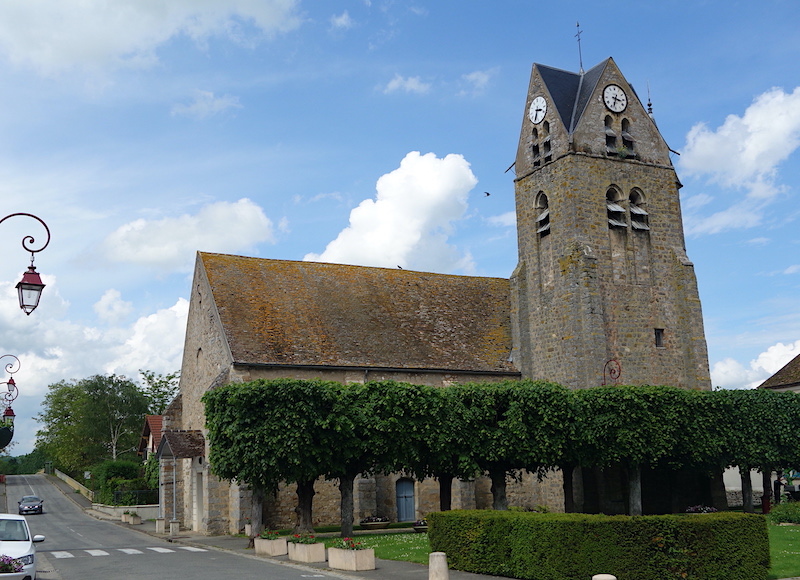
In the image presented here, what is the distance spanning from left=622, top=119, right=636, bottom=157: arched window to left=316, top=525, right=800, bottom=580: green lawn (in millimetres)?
17537

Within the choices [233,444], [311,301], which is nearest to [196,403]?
[311,301]

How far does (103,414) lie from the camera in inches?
2953

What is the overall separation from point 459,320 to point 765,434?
46.5ft

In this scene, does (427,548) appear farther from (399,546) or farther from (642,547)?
(642,547)

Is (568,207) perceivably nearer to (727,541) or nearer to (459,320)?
(459,320)

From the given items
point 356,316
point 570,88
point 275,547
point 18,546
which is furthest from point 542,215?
point 18,546

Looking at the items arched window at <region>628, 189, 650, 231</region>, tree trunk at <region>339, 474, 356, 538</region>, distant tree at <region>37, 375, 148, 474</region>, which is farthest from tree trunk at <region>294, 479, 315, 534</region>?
distant tree at <region>37, 375, 148, 474</region>

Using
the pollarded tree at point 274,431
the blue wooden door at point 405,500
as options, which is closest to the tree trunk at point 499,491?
the pollarded tree at point 274,431

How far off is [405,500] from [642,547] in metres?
19.0

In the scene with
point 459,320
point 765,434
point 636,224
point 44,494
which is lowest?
point 44,494

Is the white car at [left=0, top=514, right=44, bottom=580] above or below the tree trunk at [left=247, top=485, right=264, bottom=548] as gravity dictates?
above

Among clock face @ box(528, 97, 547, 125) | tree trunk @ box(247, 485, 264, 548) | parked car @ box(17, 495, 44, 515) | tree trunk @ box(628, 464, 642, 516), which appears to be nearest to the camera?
tree trunk @ box(247, 485, 264, 548)

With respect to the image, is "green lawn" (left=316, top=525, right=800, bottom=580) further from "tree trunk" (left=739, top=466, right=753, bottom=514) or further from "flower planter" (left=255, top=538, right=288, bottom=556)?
"tree trunk" (left=739, top=466, right=753, bottom=514)

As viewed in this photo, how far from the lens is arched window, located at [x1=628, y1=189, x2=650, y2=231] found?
34531mm
